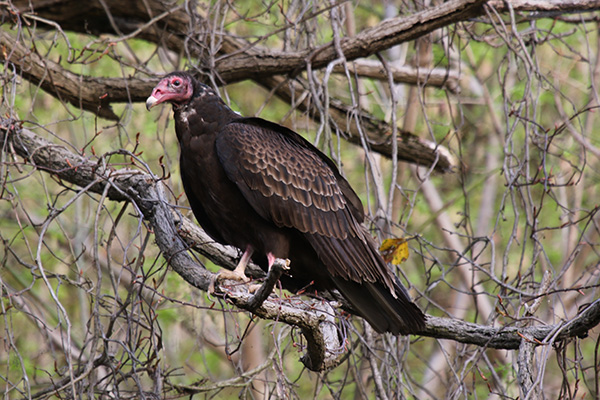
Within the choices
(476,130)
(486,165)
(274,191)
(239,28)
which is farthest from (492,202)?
(274,191)

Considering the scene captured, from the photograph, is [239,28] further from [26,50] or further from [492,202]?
[26,50]

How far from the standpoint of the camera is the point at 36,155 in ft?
12.3

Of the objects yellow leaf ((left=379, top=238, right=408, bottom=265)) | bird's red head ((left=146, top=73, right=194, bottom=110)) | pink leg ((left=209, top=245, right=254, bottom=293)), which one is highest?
bird's red head ((left=146, top=73, right=194, bottom=110))

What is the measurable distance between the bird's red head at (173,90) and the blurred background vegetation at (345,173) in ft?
0.99

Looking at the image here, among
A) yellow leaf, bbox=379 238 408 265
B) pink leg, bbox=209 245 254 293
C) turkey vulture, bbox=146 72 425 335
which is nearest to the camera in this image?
pink leg, bbox=209 245 254 293

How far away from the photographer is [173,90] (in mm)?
3527

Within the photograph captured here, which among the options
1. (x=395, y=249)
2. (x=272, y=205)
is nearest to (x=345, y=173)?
(x=395, y=249)

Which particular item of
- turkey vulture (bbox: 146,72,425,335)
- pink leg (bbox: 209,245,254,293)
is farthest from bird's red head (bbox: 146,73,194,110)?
pink leg (bbox: 209,245,254,293)

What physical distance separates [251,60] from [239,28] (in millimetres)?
3746

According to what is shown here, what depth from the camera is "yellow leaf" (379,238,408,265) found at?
366 cm

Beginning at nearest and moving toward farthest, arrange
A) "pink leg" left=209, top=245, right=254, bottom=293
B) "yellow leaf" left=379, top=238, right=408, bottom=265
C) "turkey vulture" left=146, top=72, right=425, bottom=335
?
"pink leg" left=209, top=245, right=254, bottom=293 → "turkey vulture" left=146, top=72, right=425, bottom=335 → "yellow leaf" left=379, top=238, right=408, bottom=265

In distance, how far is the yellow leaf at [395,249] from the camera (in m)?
3.66

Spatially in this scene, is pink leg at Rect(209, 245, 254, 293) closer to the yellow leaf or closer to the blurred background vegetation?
the blurred background vegetation

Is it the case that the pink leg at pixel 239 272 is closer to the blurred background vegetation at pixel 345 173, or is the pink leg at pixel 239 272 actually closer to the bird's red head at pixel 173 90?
the blurred background vegetation at pixel 345 173
